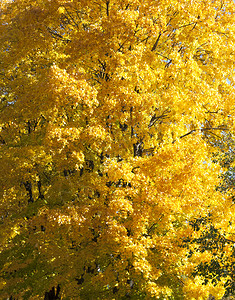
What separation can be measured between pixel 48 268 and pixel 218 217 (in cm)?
676

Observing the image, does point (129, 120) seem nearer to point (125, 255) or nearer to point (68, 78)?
point (68, 78)

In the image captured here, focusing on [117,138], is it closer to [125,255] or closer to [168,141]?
[168,141]

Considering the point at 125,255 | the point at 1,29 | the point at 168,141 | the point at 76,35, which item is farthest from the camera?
the point at 1,29

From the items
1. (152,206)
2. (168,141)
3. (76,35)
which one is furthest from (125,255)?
(76,35)

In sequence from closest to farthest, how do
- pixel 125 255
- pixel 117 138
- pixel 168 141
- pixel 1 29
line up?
pixel 125 255
pixel 168 141
pixel 117 138
pixel 1 29

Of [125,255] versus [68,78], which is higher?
[68,78]

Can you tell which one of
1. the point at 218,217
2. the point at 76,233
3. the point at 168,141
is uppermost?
the point at 168,141

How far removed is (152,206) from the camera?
1085 centimetres

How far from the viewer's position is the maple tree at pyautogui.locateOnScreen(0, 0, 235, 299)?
10781 mm

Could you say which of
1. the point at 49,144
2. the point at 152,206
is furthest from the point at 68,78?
the point at 152,206

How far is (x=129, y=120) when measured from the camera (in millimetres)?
12609

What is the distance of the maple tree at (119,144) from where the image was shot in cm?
1078

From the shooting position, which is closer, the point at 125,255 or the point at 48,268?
the point at 125,255

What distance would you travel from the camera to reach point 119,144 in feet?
41.2
